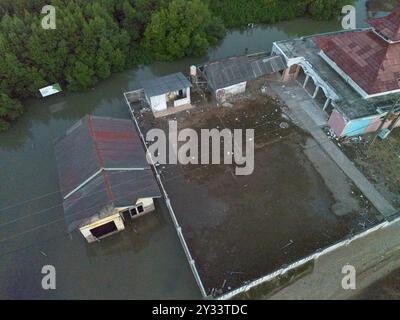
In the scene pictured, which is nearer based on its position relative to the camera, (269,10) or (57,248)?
(57,248)

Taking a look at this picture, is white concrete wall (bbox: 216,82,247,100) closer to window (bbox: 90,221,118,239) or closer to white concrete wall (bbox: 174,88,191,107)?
white concrete wall (bbox: 174,88,191,107)

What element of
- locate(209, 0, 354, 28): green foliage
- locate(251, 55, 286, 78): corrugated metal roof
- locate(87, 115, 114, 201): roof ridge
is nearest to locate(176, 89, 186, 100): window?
locate(251, 55, 286, 78): corrugated metal roof

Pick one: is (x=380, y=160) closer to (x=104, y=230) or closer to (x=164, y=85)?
(x=164, y=85)

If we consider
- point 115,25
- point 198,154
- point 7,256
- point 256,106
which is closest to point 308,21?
point 256,106

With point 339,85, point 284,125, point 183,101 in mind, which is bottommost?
point 284,125

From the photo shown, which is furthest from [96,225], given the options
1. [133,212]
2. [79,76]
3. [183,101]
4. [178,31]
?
[178,31]
